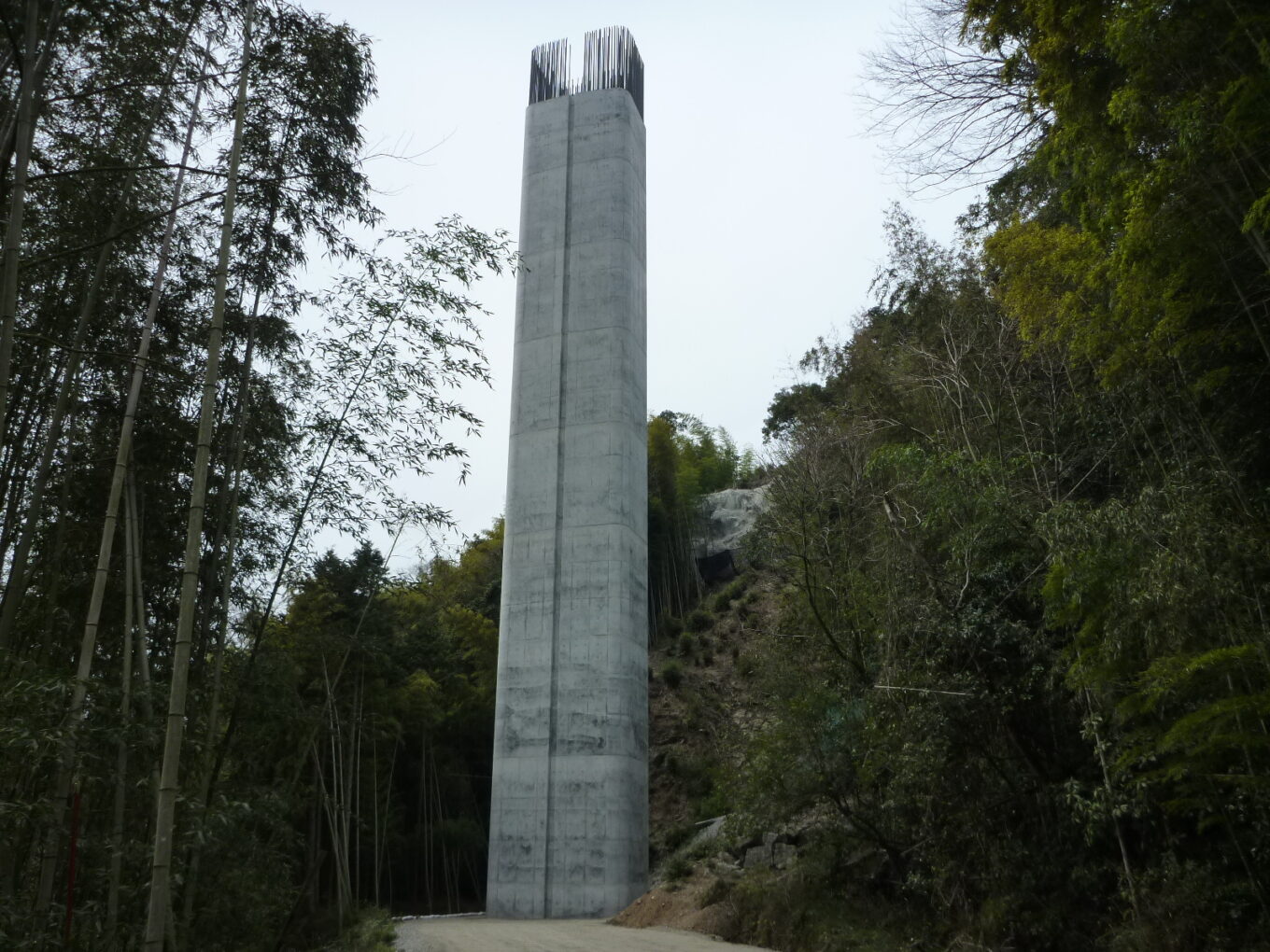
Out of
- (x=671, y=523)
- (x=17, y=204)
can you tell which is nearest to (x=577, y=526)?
(x=17, y=204)

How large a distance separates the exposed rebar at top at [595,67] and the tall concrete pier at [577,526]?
3cm

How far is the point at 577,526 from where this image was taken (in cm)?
1216

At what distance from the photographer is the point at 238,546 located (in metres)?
6.83

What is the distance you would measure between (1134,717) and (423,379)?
5040 mm

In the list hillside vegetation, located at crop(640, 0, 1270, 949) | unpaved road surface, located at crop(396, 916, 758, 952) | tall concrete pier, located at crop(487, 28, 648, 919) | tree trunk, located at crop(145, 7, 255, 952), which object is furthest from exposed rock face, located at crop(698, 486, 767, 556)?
tree trunk, located at crop(145, 7, 255, 952)

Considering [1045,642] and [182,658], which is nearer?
[182,658]

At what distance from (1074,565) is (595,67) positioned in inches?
444

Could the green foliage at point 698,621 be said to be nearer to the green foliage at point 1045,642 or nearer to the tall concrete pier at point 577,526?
the tall concrete pier at point 577,526

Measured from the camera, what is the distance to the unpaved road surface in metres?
7.50

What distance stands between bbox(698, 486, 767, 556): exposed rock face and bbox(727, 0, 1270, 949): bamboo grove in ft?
48.7

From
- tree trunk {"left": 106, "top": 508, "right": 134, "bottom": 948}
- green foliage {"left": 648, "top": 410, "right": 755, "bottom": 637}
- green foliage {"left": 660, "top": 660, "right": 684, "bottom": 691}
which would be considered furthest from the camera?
green foliage {"left": 648, "top": 410, "right": 755, "bottom": 637}

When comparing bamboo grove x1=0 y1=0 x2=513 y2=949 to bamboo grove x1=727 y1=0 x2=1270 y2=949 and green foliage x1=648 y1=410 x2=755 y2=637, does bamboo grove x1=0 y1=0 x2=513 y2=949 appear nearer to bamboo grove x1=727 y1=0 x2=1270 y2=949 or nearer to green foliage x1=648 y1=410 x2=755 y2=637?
bamboo grove x1=727 y1=0 x2=1270 y2=949

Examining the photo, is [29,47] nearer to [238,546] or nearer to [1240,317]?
[238,546]

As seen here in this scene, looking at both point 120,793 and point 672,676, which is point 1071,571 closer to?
point 120,793
